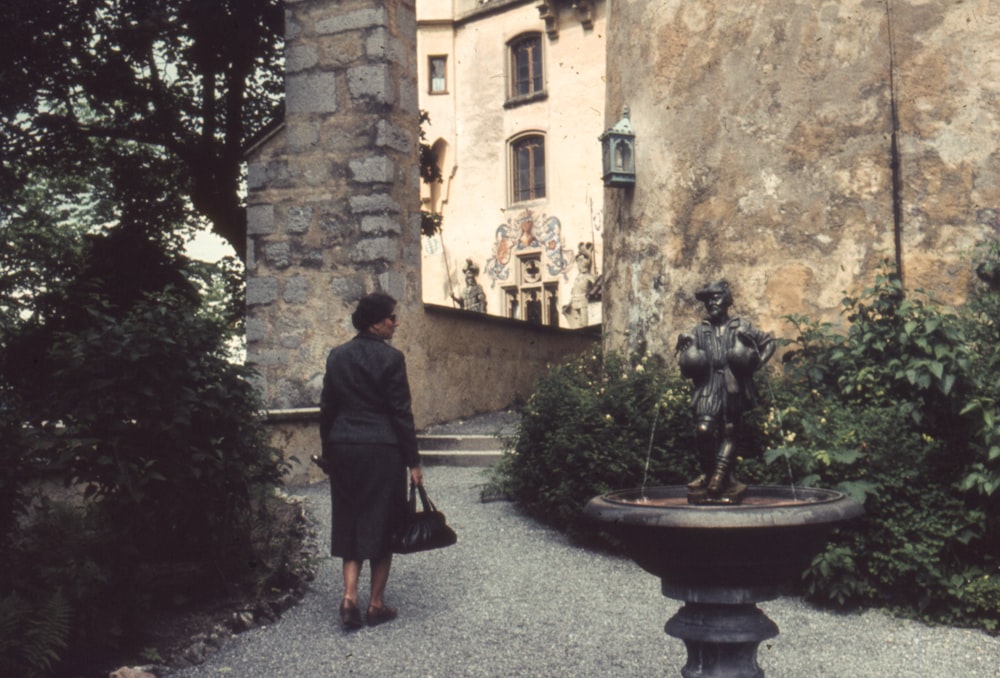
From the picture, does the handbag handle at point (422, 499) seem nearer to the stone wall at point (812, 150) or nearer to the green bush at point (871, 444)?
the green bush at point (871, 444)

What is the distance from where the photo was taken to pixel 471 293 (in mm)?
29547

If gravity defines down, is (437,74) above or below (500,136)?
above

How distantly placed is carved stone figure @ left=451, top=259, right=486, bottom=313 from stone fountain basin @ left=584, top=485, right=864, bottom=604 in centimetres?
2554

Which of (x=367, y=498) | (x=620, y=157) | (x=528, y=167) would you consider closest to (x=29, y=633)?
(x=367, y=498)

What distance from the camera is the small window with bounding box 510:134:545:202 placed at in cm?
2883

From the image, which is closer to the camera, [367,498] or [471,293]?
[367,498]

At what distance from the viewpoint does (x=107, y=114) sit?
1652cm

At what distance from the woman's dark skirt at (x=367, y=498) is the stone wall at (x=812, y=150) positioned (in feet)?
13.3

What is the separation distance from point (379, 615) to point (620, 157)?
5.13 metres

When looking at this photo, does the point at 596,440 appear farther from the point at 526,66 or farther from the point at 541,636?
the point at 526,66

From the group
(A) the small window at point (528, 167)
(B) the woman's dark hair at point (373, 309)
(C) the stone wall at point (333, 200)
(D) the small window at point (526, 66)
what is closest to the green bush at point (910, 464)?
(B) the woman's dark hair at point (373, 309)

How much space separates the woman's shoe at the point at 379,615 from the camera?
568 centimetres

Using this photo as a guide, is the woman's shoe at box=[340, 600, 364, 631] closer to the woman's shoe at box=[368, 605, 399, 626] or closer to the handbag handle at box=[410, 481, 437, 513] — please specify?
Answer: the woman's shoe at box=[368, 605, 399, 626]

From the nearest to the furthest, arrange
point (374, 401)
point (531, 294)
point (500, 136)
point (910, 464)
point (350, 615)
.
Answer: point (350, 615), point (374, 401), point (910, 464), point (531, 294), point (500, 136)
